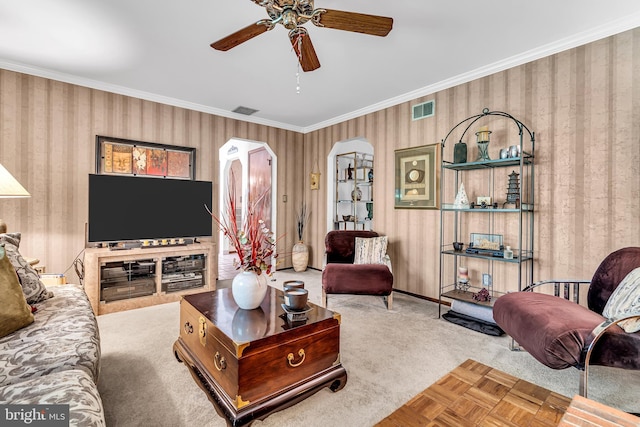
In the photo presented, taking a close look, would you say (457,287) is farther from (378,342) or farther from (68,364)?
(68,364)

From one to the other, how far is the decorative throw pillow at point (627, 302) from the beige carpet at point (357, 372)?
51 cm

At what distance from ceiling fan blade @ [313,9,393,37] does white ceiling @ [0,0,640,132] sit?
0.49 metres

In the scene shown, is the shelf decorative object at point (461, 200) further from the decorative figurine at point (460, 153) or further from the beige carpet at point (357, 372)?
the beige carpet at point (357, 372)

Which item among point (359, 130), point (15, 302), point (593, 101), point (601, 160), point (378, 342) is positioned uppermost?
point (359, 130)

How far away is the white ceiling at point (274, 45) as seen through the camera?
2307 millimetres

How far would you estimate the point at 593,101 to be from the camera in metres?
2.62

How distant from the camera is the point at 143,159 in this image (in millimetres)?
4078

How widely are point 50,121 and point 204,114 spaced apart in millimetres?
1818

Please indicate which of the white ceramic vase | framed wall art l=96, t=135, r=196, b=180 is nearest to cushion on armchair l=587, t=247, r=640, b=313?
the white ceramic vase

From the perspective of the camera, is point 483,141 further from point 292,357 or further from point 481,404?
point 292,357

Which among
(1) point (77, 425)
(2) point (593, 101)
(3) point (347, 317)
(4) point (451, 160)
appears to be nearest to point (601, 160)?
(2) point (593, 101)

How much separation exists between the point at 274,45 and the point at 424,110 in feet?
6.79

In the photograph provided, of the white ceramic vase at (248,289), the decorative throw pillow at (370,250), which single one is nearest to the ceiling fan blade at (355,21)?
the white ceramic vase at (248,289)

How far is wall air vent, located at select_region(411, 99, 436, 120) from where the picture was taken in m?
3.77
